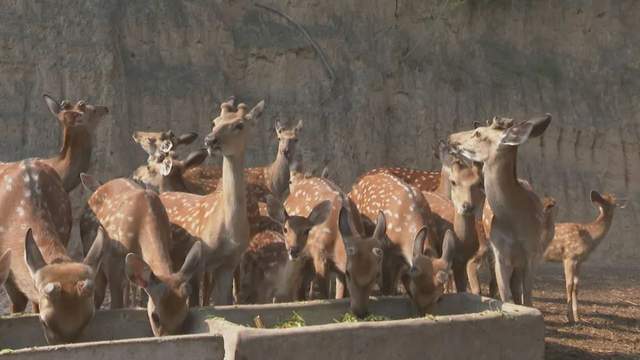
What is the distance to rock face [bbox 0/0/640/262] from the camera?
16.7 meters

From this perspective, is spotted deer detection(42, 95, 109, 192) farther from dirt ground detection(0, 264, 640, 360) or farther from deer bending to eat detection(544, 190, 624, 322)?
deer bending to eat detection(544, 190, 624, 322)

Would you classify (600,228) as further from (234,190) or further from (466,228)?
(234,190)

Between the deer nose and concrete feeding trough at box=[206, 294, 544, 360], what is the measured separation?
159cm

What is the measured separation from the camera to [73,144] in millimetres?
10625

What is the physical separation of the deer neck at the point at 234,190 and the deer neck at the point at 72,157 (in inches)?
117

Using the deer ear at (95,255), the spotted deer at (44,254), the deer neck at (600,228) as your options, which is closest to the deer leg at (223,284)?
the spotted deer at (44,254)

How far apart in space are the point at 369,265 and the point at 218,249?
135 cm

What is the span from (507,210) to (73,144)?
467 centimetres

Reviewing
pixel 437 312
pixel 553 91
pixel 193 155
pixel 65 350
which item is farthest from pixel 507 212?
pixel 553 91

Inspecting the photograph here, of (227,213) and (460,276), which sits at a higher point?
(227,213)

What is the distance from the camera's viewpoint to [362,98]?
767 inches

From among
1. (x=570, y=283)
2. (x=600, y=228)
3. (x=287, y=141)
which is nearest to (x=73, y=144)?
(x=287, y=141)

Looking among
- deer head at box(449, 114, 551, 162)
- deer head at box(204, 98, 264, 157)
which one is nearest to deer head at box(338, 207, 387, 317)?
deer head at box(204, 98, 264, 157)

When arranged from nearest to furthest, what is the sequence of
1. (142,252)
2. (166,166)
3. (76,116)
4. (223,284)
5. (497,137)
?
1. (142,252)
2. (223,284)
3. (497,137)
4. (76,116)
5. (166,166)
